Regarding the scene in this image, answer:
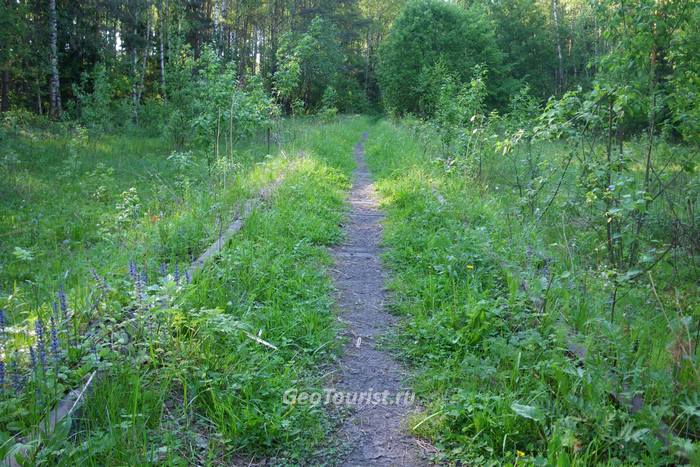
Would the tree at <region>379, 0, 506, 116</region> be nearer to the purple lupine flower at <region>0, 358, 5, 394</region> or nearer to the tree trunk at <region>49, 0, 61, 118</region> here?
the tree trunk at <region>49, 0, 61, 118</region>

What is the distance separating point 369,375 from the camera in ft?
12.6

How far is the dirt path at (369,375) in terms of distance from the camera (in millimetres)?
3035

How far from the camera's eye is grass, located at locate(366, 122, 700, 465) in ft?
9.11

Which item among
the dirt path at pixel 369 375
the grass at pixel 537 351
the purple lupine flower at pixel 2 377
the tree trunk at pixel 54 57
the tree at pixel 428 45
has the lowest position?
the dirt path at pixel 369 375

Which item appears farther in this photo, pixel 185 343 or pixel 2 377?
pixel 185 343

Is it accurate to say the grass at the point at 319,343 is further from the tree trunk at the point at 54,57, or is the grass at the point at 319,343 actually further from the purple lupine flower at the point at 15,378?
the tree trunk at the point at 54,57

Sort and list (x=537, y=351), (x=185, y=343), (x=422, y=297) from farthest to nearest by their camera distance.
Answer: (x=422, y=297) < (x=537, y=351) < (x=185, y=343)

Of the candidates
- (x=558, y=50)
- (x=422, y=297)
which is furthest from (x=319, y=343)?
(x=558, y=50)

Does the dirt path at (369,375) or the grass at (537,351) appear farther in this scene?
the dirt path at (369,375)

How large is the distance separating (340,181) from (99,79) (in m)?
12.9

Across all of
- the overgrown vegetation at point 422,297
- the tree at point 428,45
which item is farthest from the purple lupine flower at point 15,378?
the tree at point 428,45

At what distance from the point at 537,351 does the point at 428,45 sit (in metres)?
37.2

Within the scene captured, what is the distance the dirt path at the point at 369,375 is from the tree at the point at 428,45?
31970 mm

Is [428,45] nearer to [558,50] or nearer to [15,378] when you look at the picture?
[558,50]
